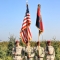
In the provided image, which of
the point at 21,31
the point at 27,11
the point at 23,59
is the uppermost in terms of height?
the point at 27,11

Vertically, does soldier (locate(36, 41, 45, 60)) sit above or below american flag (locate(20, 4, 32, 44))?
below

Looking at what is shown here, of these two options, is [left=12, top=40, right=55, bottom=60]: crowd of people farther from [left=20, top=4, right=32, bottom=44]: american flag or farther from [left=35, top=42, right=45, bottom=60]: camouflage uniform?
[left=20, top=4, right=32, bottom=44]: american flag

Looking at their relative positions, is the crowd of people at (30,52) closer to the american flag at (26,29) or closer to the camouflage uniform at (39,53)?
the camouflage uniform at (39,53)

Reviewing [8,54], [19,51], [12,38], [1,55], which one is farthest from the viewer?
[12,38]

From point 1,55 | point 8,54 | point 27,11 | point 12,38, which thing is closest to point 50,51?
point 27,11

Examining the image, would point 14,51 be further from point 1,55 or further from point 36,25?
point 1,55

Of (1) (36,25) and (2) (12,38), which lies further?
(2) (12,38)

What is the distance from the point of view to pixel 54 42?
23.2 m

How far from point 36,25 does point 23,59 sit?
185cm

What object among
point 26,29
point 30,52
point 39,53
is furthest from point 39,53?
point 26,29

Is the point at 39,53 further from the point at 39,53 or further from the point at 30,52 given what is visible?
the point at 30,52

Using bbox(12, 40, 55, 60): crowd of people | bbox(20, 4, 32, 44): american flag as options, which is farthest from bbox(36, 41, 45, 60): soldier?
bbox(20, 4, 32, 44): american flag

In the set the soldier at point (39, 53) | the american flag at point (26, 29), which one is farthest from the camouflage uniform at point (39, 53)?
the american flag at point (26, 29)

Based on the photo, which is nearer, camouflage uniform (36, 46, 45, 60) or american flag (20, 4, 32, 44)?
camouflage uniform (36, 46, 45, 60)
